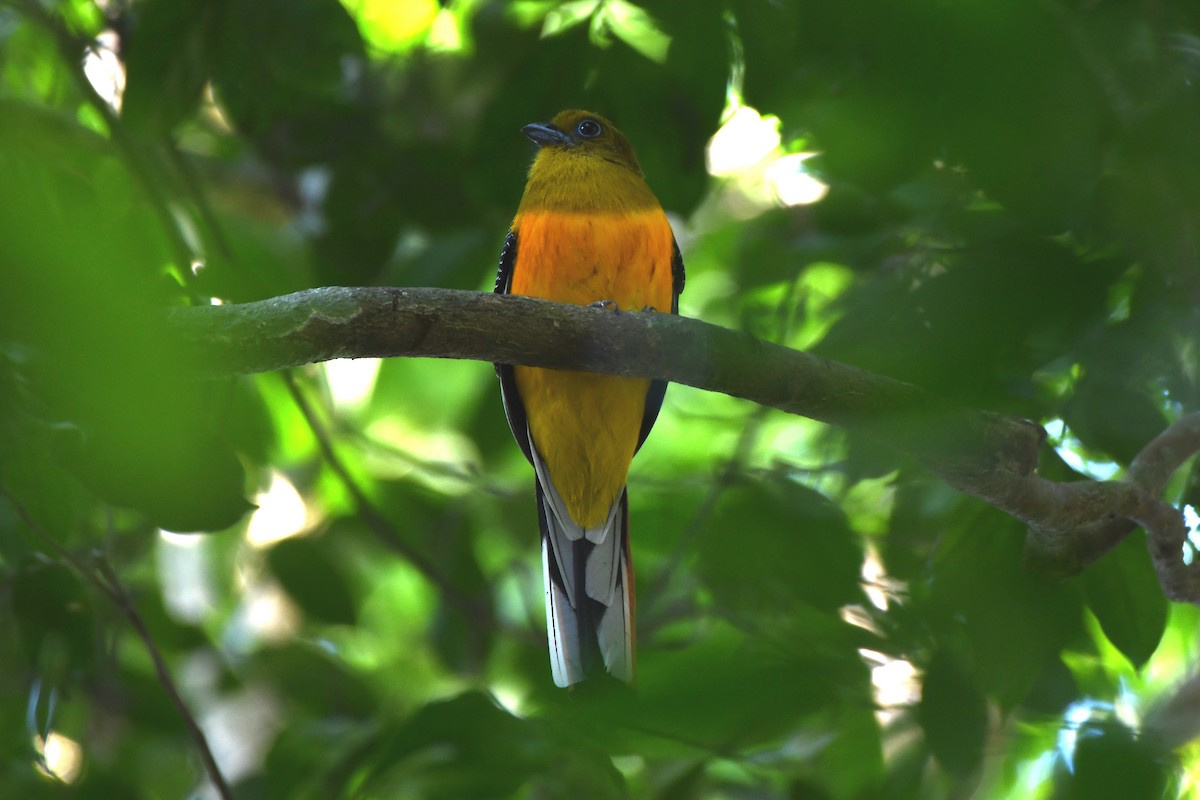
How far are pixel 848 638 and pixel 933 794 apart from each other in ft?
0.83

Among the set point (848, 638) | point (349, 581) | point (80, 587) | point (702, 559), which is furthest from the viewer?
point (349, 581)

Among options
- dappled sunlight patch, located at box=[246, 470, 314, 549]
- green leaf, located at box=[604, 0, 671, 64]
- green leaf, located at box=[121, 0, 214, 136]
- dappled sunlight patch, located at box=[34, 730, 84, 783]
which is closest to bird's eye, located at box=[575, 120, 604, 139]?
green leaf, located at box=[604, 0, 671, 64]

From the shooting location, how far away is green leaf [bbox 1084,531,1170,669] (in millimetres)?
2148

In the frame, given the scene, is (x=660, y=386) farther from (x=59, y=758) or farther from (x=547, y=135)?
(x=59, y=758)

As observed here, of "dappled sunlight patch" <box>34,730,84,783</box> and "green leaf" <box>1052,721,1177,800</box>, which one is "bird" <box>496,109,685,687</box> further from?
"green leaf" <box>1052,721,1177,800</box>

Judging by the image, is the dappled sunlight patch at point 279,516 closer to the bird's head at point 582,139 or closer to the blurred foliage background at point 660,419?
the blurred foliage background at point 660,419

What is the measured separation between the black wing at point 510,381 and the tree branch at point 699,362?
3.56 ft

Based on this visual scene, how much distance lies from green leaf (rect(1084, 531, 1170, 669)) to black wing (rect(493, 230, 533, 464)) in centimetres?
167

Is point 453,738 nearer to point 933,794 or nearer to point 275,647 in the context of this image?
point 933,794

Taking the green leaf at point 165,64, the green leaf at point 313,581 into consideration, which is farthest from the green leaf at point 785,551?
the green leaf at point 165,64

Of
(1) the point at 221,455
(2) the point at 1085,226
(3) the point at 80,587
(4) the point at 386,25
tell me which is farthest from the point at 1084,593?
(4) the point at 386,25

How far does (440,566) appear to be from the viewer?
4.01 m

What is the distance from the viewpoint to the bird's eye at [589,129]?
3713 millimetres

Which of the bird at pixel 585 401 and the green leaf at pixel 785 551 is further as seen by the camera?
the bird at pixel 585 401
